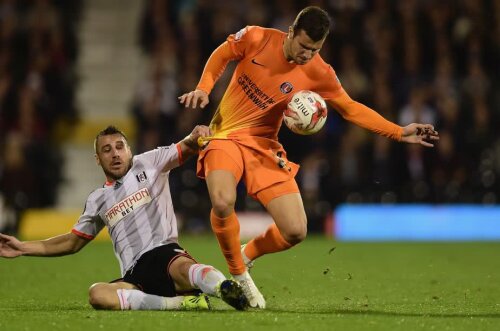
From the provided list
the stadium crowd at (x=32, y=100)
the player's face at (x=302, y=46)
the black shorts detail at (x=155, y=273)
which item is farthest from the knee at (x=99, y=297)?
the stadium crowd at (x=32, y=100)

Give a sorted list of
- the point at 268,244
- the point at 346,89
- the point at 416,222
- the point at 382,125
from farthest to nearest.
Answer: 1. the point at 346,89
2. the point at 416,222
3. the point at 268,244
4. the point at 382,125

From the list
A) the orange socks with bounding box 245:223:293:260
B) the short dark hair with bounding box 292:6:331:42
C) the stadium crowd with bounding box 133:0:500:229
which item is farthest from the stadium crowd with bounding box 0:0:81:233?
the short dark hair with bounding box 292:6:331:42

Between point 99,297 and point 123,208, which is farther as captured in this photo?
point 123,208

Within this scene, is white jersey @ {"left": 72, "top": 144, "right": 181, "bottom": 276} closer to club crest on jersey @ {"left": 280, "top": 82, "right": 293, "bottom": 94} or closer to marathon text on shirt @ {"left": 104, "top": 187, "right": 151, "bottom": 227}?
marathon text on shirt @ {"left": 104, "top": 187, "right": 151, "bottom": 227}

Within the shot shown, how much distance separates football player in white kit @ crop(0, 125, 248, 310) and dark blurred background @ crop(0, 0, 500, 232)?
6676mm

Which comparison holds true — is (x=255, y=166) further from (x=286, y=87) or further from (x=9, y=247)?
(x=9, y=247)

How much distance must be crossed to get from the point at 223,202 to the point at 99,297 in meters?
1.02

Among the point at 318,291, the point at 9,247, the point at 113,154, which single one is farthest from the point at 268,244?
the point at 9,247

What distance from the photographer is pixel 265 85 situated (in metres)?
7.33

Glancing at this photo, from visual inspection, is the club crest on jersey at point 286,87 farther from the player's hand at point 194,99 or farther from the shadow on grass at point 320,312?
the shadow on grass at point 320,312

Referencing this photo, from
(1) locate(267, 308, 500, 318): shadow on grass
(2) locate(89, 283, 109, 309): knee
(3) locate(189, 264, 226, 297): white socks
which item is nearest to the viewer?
(3) locate(189, 264, 226, 297): white socks

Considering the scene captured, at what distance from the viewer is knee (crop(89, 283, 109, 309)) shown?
260 inches

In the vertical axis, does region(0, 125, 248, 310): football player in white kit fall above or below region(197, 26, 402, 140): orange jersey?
below

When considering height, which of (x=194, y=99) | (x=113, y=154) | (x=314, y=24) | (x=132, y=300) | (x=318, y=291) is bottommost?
(x=318, y=291)
